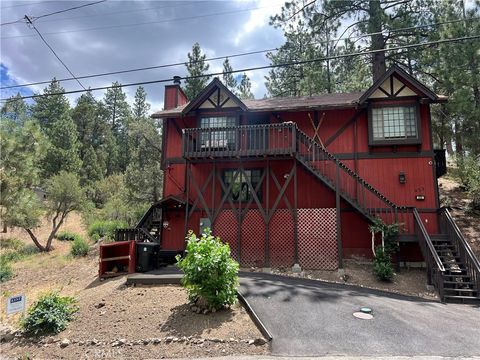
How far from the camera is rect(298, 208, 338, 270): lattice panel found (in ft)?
40.1

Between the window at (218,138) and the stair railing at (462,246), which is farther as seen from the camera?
the window at (218,138)

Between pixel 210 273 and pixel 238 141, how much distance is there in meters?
7.38

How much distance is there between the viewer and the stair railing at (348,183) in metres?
12.0

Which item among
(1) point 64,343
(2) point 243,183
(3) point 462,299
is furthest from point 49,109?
Result: (3) point 462,299

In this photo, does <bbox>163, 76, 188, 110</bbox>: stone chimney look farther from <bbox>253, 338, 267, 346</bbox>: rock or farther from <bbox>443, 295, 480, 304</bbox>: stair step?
<bbox>443, 295, 480, 304</bbox>: stair step

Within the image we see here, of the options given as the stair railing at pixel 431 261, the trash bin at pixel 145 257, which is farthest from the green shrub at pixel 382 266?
the trash bin at pixel 145 257

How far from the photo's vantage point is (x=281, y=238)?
13680mm

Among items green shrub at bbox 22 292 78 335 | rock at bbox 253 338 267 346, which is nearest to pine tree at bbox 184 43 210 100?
green shrub at bbox 22 292 78 335

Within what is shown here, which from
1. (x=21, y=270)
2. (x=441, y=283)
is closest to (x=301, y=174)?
(x=441, y=283)

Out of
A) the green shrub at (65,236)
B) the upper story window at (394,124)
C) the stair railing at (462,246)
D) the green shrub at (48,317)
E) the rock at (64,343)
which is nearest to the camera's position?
the rock at (64,343)

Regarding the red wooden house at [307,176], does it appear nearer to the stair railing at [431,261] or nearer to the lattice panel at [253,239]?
the lattice panel at [253,239]

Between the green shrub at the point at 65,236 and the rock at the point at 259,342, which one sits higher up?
the green shrub at the point at 65,236

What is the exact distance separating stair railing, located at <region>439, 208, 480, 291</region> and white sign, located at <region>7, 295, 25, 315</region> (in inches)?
434

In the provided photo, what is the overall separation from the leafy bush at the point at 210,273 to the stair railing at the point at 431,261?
19.3 ft
